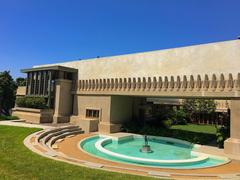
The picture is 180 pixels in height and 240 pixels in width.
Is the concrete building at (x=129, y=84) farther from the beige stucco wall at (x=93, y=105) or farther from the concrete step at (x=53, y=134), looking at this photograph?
the concrete step at (x=53, y=134)

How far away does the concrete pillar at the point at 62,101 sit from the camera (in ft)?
70.9

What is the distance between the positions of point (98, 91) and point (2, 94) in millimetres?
18082

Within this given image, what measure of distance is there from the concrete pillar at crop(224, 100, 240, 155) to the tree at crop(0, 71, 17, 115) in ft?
96.4

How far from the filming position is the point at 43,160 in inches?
311

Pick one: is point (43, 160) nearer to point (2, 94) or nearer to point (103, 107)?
point (103, 107)

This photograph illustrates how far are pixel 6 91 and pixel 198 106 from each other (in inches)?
1160

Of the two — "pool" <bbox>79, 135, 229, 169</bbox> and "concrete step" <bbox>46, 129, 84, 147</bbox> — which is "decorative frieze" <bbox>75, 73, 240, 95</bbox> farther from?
"concrete step" <bbox>46, 129, 84, 147</bbox>

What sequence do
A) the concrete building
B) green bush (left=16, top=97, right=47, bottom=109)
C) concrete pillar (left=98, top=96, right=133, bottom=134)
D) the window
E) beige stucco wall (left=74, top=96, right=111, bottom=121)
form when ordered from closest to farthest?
the concrete building
concrete pillar (left=98, top=96, right=133, bottom=134)
beige stucco wall (left=74, top=96, right=111, bottom=121)
the window
green bush (left=16, top=97, right=47, bottom=109)

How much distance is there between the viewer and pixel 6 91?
30.7 meters

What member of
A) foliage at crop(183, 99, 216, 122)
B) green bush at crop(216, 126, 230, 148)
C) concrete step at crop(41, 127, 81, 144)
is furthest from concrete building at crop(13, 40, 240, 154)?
foliage at crop(183, 99, 216, 122)

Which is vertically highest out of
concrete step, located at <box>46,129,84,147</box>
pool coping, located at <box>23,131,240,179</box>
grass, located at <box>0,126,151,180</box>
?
grass, located at <box>0,126,151,180</box>

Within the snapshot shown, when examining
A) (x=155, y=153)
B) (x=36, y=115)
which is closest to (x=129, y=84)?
(x=155, y=153)

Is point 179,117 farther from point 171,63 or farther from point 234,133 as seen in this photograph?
point 234,133

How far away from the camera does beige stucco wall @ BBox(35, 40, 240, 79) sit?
651 inches
